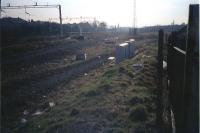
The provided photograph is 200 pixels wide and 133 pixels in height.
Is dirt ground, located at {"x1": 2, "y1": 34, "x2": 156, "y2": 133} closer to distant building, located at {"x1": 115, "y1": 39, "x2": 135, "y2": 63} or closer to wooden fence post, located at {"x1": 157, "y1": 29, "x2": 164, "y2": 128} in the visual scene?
wooden fence post, located at {"x1": 157, "y1": 29, "x2": 164, "y2": 128}

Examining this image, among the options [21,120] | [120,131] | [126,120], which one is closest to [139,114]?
[126,120]

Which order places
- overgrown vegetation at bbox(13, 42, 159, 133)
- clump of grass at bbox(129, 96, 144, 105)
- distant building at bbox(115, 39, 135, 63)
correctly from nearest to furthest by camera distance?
overgrown vegetation at bbox(13, 42, 159, 133) → clump of grass at bbox(129, 96, 144, 105) → distant building at bbox(115, 39, 135, 63)

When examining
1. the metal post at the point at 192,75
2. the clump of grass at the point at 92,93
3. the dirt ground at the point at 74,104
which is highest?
the metal post at the point at 192,75

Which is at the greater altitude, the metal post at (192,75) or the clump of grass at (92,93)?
the metal post at (192,75)

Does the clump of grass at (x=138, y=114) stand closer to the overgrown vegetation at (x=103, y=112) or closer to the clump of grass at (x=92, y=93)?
the overgrown vegetation at (x=103, y=112)

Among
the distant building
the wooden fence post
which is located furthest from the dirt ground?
the distant building

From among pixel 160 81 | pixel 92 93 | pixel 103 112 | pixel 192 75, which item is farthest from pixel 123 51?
pixel 192 75

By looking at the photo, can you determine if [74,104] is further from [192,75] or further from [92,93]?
[192,75]

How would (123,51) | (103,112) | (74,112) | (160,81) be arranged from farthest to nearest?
(123,51) → (74,112) → (103,112) → (160,81)

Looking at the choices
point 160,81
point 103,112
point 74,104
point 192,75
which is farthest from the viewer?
point 74,104

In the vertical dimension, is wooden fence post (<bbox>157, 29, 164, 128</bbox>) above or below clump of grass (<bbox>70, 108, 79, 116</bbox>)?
above

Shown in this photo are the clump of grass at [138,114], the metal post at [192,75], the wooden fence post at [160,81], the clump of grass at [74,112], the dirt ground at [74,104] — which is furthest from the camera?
the clump of grass at [74,112]

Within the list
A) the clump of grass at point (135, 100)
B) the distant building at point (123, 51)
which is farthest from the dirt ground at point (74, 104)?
the distant building at point (123, 51)

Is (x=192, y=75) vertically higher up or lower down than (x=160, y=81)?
higher up
